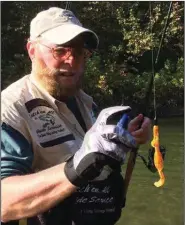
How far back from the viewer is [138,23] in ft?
72.2

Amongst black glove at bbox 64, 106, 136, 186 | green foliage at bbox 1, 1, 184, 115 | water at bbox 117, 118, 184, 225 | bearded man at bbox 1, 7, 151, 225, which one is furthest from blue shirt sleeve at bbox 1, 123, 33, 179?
green foliage at bbox 1, 1, 184, 115

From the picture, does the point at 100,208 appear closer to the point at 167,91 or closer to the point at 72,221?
the point at 72,221

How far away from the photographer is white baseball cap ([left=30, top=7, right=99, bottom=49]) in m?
2.06

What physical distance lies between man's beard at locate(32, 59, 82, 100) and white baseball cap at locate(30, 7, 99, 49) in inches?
4.5

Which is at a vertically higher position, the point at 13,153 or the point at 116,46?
the point at 13,153

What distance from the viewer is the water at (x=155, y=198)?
7.70m

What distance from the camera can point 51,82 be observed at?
6.60 ft

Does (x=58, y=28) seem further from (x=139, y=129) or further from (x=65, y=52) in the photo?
(x=139, y=129)

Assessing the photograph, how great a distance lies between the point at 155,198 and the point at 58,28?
694 centimetres

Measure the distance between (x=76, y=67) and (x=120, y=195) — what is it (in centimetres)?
57

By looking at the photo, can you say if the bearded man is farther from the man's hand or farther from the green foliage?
the green foliage

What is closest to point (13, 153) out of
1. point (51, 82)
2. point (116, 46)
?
point (51, 82)

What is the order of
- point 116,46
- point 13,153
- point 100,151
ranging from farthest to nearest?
point 116,46, point 13,153, point 100,151

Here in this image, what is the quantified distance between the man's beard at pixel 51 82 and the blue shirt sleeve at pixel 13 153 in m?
0.29
